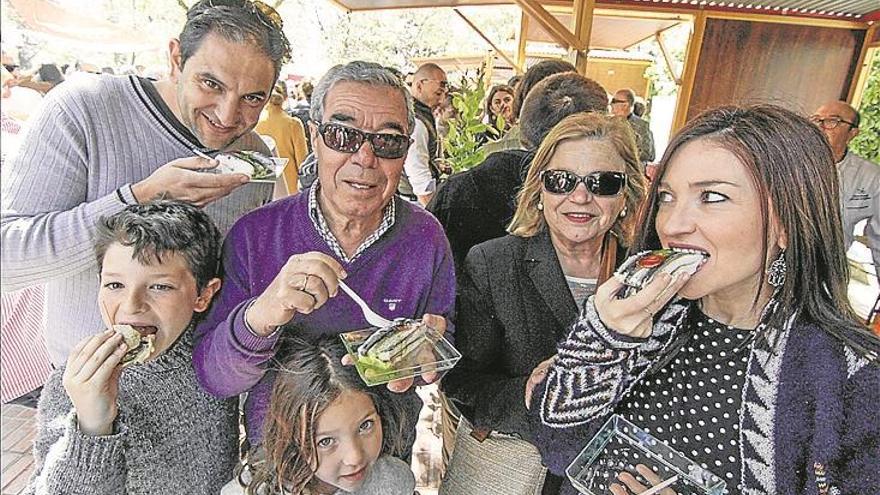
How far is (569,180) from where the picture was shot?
1.57 metres

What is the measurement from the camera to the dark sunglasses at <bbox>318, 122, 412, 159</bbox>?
1.22 meters

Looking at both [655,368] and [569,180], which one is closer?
[655,368]

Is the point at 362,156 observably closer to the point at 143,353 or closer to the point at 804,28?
the point at 143,353

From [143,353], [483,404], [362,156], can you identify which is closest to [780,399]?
[483,404]

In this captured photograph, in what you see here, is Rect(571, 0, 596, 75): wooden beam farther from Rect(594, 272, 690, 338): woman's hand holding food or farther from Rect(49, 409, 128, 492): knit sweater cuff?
Rect(49, 409, 128, 492): knit sweater cuff

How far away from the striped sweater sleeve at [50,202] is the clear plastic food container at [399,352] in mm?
550

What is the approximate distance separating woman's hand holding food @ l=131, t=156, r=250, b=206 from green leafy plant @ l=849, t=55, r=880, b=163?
4202mm

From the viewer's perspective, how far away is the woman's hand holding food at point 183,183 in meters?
1.02

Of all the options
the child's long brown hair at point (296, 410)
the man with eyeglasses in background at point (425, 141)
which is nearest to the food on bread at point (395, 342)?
the child's long brown hair at point (296, 410)

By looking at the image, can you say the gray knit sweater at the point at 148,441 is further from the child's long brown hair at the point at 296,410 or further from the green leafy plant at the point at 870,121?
the green leafy plant at the point at 870,121

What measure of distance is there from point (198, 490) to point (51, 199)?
26.6 inches

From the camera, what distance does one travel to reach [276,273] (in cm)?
126

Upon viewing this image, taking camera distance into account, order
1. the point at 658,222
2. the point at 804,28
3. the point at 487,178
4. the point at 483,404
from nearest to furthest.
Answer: the point at 658,222 → the point at 483,404 → the point at 487,178 → the point at 804,28

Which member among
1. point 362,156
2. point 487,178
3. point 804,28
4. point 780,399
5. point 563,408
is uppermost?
point 804,28
